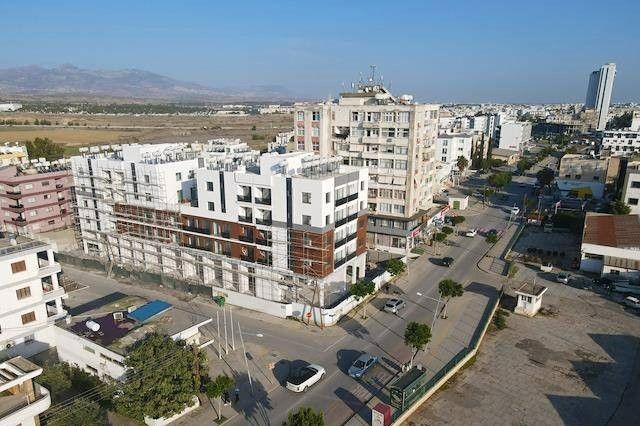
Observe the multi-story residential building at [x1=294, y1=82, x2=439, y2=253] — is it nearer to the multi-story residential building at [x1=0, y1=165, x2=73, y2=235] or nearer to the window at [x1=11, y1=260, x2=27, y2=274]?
the multi-story residential building at [x1=0, y1=165, x2=73, y2=235]

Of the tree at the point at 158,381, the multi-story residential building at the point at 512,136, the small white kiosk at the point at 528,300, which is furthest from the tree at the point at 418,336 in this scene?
the multi-story residential building at the point at 512,136

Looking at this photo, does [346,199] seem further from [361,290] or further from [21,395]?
[21,395]

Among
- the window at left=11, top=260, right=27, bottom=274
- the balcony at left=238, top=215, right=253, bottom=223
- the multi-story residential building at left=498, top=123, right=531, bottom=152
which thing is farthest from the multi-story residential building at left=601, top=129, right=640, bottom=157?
the window at left=11, top=260, right=27, bottom=274

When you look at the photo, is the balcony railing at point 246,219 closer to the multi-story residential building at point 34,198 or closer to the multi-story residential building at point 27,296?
the multi-story residential building at point 27,296

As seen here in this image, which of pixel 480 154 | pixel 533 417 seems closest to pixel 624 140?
pixel 480 154

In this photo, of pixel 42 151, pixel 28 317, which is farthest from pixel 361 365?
pixel 42 151

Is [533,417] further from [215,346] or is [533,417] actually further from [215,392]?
[215,346]
